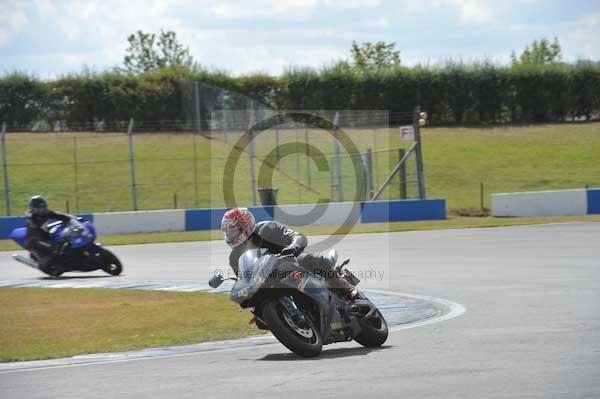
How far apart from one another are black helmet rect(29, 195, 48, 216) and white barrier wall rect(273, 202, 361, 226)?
38.1 feet

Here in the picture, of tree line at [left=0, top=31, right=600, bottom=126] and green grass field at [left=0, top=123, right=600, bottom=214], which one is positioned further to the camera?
tree line at [left=0, top=31, right=600, bottom=126]

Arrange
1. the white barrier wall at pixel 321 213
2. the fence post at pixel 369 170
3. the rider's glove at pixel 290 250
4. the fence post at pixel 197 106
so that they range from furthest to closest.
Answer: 1. the fence post at pixel 197 106
2. the fence post at pixel 369 170
3. the white barrier wall at pixel 321 213
4. the rider's glove at pixel 290 250

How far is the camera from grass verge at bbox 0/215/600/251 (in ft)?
81.5

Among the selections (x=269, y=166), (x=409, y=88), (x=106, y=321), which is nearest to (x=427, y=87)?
(x=409, y=88)

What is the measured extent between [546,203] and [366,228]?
20.9 feet

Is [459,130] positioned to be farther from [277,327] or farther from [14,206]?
[277,327]

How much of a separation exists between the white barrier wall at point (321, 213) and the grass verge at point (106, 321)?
46.2ft

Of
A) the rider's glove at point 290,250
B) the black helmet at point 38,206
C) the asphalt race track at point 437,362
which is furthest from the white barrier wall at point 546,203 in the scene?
the rider's glove at point 290,250

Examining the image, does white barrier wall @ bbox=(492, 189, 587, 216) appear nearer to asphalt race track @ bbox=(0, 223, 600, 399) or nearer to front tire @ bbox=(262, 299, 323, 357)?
asphalt race track @ bbox=(0, 223, 600, 399)

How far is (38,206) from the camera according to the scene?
56.6ft

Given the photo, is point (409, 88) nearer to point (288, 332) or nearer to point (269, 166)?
point (269, 166)

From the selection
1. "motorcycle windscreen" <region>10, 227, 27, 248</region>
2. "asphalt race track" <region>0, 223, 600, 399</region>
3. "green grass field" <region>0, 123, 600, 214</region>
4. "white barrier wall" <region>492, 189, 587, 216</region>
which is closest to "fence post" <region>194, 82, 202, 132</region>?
"green grass field" <region>0, 123, 600, 214</region>

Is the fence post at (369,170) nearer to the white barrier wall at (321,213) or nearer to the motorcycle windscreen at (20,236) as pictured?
the white barrier wall at (321,213)

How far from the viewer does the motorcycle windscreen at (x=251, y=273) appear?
8.33 m
